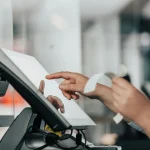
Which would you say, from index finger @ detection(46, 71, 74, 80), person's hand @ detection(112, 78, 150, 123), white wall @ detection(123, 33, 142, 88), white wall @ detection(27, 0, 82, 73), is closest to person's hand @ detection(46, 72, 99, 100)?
index finger @ detection(46, 71, 74, 80)

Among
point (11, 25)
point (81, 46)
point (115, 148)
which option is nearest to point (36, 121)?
point (115, 148)

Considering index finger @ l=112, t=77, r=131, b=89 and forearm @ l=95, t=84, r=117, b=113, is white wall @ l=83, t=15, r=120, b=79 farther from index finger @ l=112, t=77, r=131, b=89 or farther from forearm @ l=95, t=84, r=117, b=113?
index finger @ l=112, t=77, r=131, b=89

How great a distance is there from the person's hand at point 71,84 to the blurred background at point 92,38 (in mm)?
1451

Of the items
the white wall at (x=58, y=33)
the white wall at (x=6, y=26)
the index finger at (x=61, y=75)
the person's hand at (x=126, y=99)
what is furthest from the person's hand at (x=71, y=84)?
the white wall at (x=58, y=33)

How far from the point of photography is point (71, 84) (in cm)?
109

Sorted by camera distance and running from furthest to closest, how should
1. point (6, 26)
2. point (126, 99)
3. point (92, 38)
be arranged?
1. point (92, 38)
2. point (6, 26)
3. point (126, 99)

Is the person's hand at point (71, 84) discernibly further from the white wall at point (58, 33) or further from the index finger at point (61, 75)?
the white wall at point (58, 33)

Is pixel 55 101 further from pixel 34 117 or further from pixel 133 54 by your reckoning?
pixel 133 54

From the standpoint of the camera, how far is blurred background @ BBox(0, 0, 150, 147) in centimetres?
266

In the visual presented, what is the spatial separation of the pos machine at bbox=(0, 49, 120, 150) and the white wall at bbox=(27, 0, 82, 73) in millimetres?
1643

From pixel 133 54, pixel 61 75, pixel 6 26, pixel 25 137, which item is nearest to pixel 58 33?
pixel 6 26

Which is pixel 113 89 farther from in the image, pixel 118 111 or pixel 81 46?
pixel 81 46

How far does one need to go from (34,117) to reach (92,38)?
5.85 feet

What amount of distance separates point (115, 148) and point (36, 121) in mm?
200
